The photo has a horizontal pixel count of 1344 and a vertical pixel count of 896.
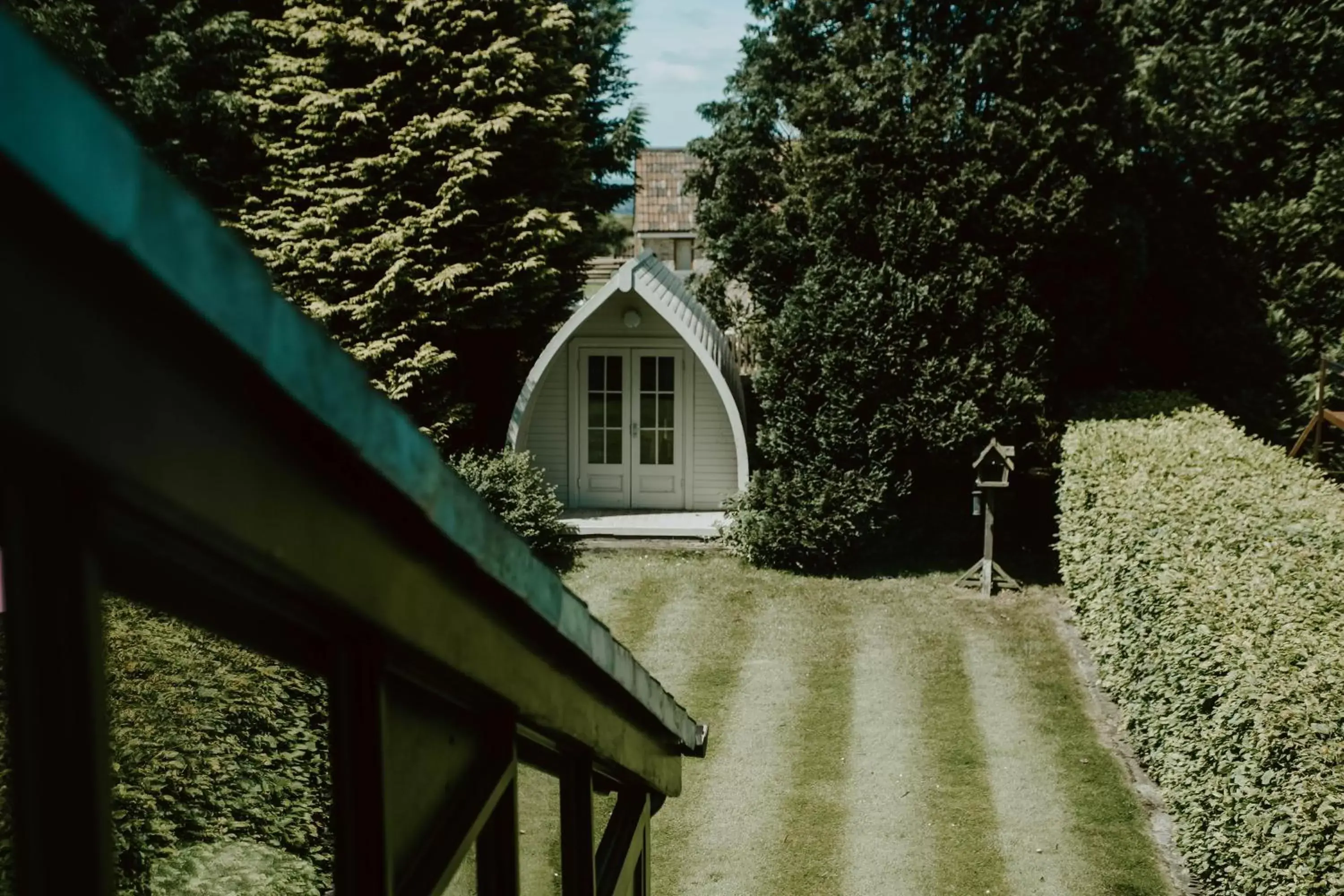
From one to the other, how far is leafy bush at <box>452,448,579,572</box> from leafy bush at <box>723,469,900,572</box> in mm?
2625

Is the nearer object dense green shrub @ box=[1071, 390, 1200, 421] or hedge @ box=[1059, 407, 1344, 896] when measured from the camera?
hedge @ box=[1059, 407, 1344, 896]

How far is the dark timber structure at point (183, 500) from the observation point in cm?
87

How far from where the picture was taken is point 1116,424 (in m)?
13.9

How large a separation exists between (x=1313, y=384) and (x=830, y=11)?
30.9 feet

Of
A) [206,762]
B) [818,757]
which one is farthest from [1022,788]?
[206,762]

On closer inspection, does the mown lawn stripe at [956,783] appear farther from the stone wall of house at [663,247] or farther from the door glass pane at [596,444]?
the stone wall of house at [663,247]

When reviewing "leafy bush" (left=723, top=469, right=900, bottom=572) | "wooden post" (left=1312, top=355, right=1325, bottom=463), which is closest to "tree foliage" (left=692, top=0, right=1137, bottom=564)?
"leafy bush" (left=723, top=469, right=900, bottom=572)

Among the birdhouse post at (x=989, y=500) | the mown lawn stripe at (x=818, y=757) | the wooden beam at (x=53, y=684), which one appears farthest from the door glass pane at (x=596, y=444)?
the wooden beam at (x=53, y=684)

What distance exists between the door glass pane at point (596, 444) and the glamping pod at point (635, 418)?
0.7 inches

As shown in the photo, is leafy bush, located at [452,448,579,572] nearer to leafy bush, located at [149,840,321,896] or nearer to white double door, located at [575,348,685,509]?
white double door, located at [575,348,685,509]

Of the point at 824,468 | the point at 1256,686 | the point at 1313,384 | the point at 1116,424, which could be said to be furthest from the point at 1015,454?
the point at 1256,686

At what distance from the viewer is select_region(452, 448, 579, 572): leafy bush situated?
51.2 ft

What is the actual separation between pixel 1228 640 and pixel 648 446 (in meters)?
11.9

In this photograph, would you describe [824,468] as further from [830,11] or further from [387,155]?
[387,155]
